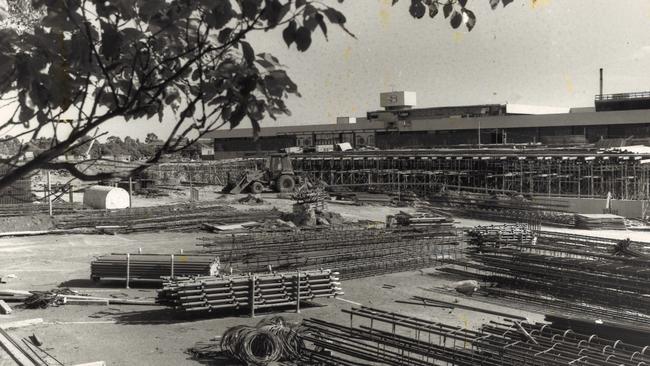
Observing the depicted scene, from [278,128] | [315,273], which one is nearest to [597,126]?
[278,128]

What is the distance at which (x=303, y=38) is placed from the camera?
352 centimetres

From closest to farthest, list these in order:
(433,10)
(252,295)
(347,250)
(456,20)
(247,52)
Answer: (247,52) → (456,20) → (433,10) → (252,295) → (347,250)

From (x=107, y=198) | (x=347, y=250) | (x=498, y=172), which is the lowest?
(x=347, y=250)

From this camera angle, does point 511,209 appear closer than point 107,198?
Yes

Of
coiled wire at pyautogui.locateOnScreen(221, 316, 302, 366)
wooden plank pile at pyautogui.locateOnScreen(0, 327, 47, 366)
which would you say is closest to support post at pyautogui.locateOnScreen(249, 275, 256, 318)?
coiled wire at pyautogui.locateOnScreen(221, 316, 302, 366)

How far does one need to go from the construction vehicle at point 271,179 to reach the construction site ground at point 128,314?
21.9 m

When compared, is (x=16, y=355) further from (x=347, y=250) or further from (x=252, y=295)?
(x=347, y=250)

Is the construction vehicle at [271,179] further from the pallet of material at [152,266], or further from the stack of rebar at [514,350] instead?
the stack of rebar at [514,350]

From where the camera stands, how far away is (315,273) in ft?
49.4

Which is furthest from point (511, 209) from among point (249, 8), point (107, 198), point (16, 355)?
point (249, 8)

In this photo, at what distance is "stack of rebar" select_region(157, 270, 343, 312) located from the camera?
45.0 ft

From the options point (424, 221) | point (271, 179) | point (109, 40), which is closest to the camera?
point (109, 40)

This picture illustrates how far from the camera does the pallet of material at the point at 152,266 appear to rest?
16844mm

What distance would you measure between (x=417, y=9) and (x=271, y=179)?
4283 centimetres
